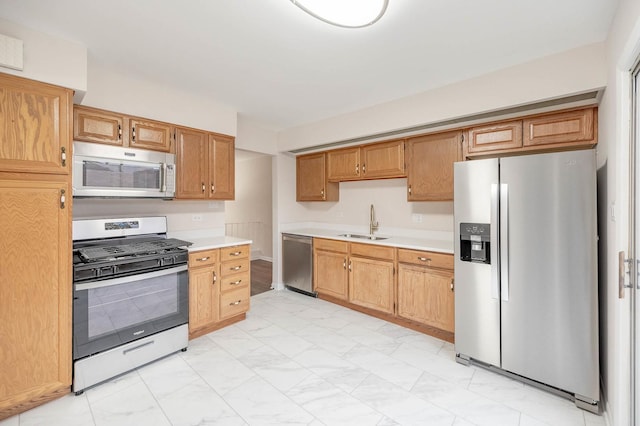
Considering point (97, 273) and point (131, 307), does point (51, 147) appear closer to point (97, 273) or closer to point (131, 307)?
point (97, 273)

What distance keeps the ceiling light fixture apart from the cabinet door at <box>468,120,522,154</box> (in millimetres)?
1742

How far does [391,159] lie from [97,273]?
10.2ft

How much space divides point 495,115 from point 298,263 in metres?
3.04

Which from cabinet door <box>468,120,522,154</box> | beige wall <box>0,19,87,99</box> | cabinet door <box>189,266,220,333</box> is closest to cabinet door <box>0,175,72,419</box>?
beige wall <box>0,19,87,99</box>

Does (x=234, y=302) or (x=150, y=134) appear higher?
(x=150, y=134)

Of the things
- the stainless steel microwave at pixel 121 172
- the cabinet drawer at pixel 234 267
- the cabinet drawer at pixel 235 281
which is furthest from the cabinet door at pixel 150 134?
the cabinet drawer at pixel 235 281

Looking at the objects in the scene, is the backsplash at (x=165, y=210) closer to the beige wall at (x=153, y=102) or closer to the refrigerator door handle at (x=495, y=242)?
the beige wall at (x=153, y=102)

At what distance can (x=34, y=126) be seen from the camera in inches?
77.7

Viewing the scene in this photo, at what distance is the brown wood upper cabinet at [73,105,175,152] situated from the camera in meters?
2.55

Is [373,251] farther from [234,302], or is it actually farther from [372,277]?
[234,302]

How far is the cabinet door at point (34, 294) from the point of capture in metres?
1.90

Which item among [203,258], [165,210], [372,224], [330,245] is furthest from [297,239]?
Result: [165,210]

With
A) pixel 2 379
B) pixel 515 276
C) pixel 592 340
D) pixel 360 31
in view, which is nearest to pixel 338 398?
pixel 515 276

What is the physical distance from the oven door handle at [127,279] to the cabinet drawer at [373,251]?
1.94 m
